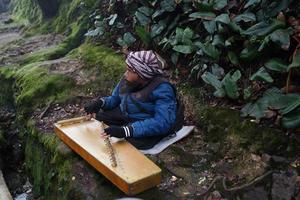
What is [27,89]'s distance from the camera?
25.6ft

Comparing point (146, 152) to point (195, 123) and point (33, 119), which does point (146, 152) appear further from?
point (33, 119)

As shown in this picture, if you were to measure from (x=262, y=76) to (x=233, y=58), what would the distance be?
2.34 ft

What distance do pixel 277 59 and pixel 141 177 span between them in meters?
2.30

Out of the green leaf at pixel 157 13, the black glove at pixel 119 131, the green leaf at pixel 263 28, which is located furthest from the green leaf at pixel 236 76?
the green leaf at pixel 157 13

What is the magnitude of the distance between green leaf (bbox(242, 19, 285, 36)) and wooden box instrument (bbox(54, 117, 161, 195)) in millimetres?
2103

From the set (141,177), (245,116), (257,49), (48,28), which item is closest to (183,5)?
(257,49)

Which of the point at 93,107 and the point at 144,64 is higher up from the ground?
the point at 144,64

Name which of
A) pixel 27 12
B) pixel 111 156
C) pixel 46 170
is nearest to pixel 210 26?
pixel 111 156

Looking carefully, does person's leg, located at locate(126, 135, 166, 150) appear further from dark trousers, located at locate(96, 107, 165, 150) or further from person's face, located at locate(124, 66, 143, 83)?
person's face, located at locate(124, 66, 143, 83)

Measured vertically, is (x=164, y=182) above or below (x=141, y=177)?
below

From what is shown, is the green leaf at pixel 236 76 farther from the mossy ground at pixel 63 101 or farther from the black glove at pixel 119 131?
the black glove at pixel 119 131

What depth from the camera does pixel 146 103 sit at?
16.9ft

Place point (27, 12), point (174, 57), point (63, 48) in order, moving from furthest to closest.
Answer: point (27, 12) → point (63, 48) → point (174, 57)

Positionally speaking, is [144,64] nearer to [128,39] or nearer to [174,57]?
[174,57]
